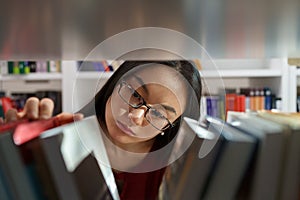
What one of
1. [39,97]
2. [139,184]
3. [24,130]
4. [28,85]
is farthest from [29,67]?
[24,130]

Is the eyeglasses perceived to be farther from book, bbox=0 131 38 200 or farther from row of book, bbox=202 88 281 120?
row of book, bbox=202 88 281 120

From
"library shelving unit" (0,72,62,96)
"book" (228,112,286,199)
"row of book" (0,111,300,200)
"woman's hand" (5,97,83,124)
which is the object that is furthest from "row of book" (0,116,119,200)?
"library shelving unit" (0,72,62,96)

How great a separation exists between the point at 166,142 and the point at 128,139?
8cm

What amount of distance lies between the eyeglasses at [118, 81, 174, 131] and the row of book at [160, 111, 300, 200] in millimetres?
69

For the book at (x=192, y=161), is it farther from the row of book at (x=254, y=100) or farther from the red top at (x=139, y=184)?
the row of book at (x=254, y=100)

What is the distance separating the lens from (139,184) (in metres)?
0.77

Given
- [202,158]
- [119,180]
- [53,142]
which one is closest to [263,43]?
[202,158]

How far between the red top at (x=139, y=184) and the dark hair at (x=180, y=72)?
16cm

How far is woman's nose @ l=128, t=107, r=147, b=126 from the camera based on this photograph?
1.80ft

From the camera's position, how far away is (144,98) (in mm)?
600

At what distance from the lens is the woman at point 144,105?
A: 1.87 feet

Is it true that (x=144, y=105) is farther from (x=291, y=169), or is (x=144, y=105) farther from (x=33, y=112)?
(x=33, y=112)

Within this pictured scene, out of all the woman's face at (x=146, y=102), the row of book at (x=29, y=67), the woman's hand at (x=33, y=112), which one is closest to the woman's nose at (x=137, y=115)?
the woman's face at (x=146, y=102)

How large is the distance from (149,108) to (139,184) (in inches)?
11.5
